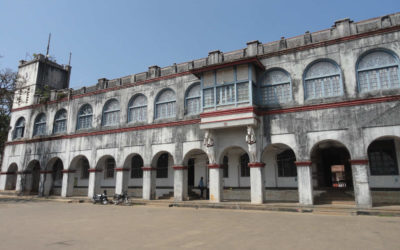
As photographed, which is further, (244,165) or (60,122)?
(60,122)

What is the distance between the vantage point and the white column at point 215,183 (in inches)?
589

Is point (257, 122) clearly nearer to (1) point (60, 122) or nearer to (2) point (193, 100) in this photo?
(2) point (193, 100)

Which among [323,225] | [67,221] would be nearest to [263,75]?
[323,225]

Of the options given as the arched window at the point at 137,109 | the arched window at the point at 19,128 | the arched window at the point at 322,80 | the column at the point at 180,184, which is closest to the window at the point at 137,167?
the arched window at the point at 137,109

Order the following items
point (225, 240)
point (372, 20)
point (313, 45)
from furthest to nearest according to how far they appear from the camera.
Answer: point (313, 45) < point (372, 20) < point (225, 240)

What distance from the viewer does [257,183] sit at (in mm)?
14086

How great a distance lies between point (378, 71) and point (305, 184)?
249 inches

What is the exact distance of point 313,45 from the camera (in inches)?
557

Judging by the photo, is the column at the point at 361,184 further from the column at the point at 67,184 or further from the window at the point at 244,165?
the column at the point at 67,184

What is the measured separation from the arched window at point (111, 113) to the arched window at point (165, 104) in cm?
365

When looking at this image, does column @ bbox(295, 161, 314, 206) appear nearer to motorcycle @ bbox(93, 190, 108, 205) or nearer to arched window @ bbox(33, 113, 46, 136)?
motorcycle @ bbox(93, 190, 108, 205)

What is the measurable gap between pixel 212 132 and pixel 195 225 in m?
7.19

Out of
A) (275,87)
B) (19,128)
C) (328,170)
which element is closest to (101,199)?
(275,87)

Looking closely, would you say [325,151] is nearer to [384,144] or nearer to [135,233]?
[384,144]
